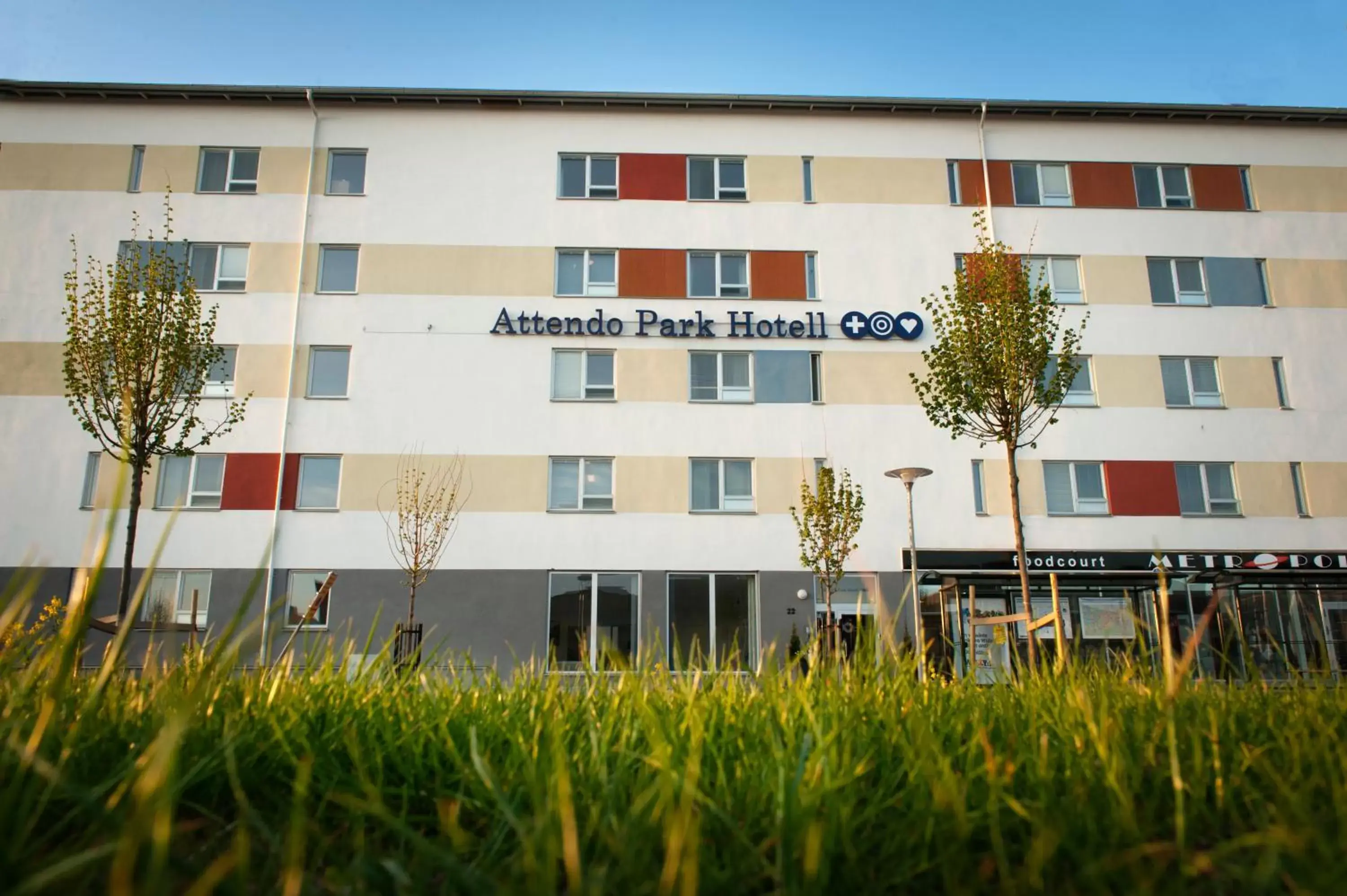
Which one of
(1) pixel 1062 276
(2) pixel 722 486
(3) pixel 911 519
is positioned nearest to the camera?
(3) pixel 911 519

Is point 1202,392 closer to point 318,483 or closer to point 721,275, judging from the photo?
point 721,275

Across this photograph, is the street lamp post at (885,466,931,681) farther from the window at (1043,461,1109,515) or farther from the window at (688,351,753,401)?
the window at (688,351,753,401)

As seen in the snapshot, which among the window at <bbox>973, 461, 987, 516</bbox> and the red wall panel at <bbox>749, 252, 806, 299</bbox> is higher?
the red wall panel at <bbox>749, 252, 806, 299</bbox>

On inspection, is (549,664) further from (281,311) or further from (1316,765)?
(281,311)

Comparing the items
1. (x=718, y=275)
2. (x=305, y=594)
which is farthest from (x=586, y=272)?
(x=305, y=594)

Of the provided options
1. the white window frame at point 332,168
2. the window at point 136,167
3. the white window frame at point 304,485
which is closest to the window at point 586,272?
the white window frame at point 332,168

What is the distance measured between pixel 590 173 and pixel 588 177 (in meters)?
0.17

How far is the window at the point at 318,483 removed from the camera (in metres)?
25.1

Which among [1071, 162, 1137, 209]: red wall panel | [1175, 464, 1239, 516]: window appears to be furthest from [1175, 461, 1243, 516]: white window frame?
[1071, 162, 1137, 209]: red wall panel

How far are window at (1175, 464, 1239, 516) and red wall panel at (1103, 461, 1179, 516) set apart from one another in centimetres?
26

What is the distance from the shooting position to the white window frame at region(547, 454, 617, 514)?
2531cm

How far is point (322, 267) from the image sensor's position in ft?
88.5

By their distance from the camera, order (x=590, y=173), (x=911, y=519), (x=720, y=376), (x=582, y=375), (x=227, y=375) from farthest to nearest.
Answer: (x=590, y=173) → (x=720, y=376) → (x=582, y=375) → (x=227, y=375) → (x=911, y=519)

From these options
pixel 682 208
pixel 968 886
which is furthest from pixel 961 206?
pixel 968 886
